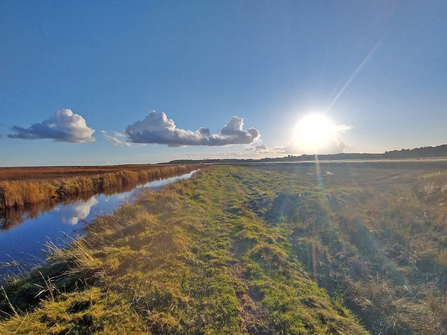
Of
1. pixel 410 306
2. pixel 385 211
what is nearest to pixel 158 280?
pixel 410 306

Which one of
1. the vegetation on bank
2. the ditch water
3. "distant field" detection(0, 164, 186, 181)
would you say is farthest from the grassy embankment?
"distant field" detection(0, 164, 186, 181)

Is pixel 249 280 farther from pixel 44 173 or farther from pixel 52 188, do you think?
pixel 44 173

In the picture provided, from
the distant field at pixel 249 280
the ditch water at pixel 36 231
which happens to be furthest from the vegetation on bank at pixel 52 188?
the distant field at pixel 249 280

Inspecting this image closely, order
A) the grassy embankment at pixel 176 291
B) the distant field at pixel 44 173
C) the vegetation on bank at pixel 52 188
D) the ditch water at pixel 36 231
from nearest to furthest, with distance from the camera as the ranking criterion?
the grassy embankment at pixel 176 291 < the ditch water at pixel 36 231 < the vegetation on bank at pixel 52 188 < the distant field at pixel 44 173

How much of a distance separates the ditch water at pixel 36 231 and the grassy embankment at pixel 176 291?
2515 mm

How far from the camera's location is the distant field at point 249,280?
144 inches

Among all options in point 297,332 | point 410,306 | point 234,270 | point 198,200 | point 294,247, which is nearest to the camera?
point 297,332

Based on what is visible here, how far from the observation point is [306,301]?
4.27m

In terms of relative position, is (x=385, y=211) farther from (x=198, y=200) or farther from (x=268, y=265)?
(x=198, y=200)

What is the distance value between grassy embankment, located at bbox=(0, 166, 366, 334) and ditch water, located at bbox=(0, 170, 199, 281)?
99.0 inches

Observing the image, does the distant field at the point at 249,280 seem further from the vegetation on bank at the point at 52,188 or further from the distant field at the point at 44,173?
the distant field at the point at 44,173

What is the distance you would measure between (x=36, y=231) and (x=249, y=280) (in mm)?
12932

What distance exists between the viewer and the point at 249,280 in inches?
201

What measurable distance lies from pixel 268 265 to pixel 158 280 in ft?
10.7
